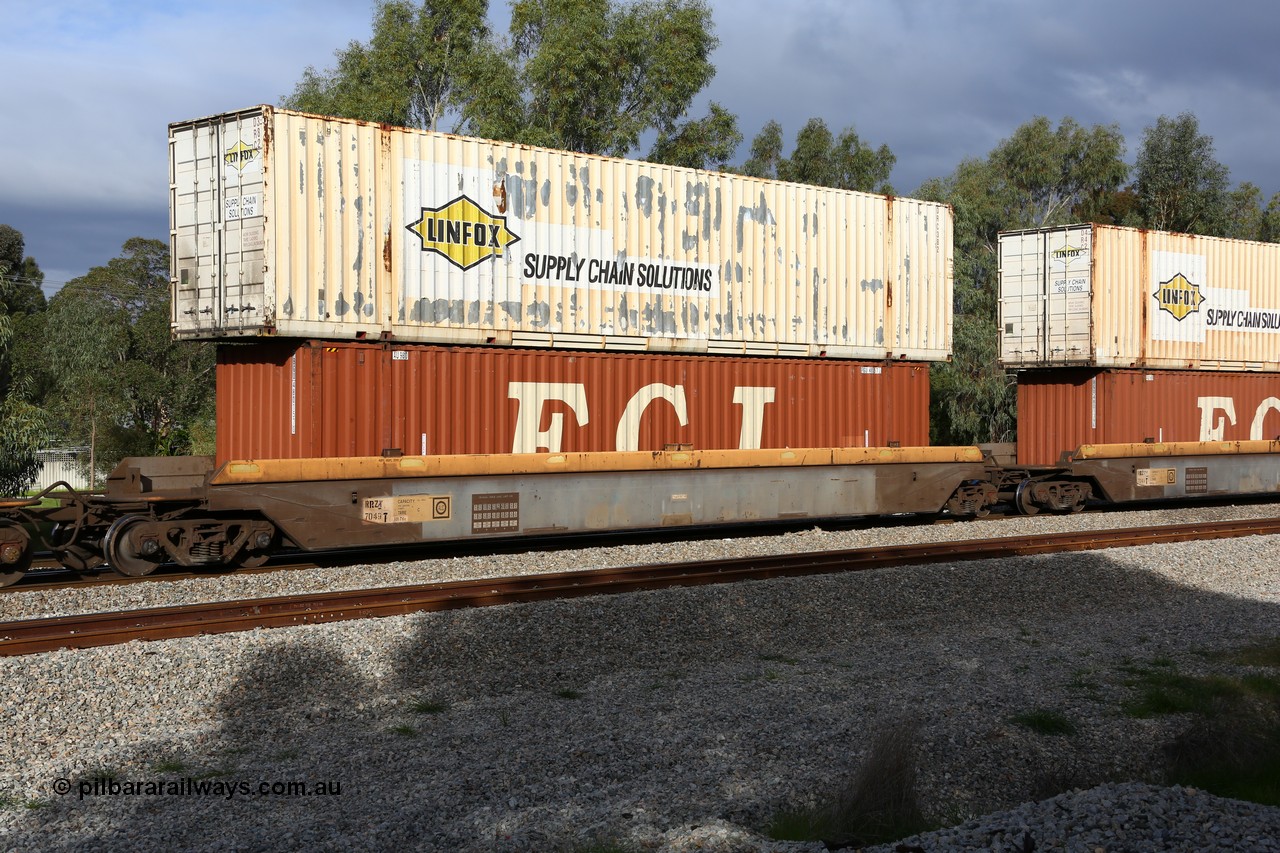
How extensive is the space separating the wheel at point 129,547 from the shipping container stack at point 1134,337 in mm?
15537

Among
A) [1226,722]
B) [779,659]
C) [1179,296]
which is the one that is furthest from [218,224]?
[1179,296]

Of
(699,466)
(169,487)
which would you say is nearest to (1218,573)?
(699,466)

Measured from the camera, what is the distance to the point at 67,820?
16.4 ft

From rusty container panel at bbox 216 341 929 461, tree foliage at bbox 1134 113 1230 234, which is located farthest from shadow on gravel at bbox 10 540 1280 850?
tree foliage at bbox 1134 113 1230 234

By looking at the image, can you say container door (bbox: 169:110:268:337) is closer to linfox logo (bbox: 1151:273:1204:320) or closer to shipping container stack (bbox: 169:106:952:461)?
shipping container stack (bbox: 169:106:952:461)

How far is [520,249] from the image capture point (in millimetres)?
13445

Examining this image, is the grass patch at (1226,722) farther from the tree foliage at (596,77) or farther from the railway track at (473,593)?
the tree foliage at (596,77)

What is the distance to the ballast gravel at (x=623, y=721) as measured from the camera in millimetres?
4867

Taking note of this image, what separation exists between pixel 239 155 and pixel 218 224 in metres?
0.85

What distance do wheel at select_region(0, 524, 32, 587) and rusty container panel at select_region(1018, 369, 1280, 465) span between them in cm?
1660

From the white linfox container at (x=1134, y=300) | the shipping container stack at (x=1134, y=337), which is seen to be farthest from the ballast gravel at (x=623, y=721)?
the white linfox container at (x=1134, y=300)

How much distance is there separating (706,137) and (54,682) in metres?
Result: 36.8

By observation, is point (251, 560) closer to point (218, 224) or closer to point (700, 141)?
point (218, 224)

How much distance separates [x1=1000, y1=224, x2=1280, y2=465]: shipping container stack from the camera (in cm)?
1908
